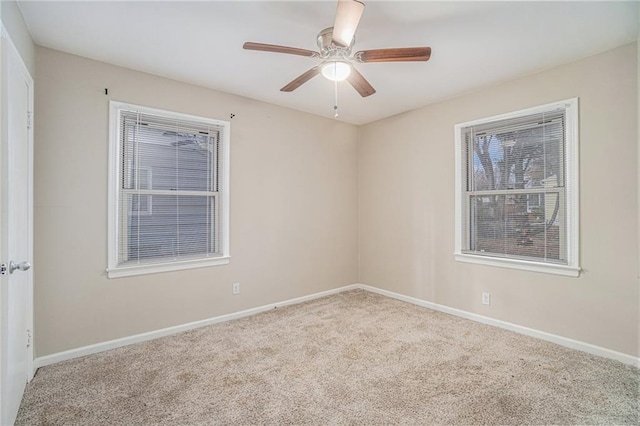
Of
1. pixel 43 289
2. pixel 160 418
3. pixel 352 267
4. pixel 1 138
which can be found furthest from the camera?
pixel 352 267

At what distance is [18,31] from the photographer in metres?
2.01

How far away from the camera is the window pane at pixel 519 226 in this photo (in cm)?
292

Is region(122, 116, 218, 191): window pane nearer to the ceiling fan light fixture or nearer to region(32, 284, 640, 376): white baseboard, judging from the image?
region(32, 284, 640, 376): white baseboard

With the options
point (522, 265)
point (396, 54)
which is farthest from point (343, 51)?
point (522, 265)

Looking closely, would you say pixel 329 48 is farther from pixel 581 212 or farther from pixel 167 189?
pixel 581 212

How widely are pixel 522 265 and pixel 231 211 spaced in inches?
121

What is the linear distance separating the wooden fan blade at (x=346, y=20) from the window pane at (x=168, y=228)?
2.25m

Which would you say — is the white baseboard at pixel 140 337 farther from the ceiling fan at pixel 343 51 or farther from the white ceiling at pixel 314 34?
the ceiling fan at pixel 343 51

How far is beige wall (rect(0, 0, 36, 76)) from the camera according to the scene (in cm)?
179

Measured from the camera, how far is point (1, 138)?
5.35 ft

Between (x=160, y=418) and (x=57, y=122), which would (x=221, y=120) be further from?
(x=160, y=418)

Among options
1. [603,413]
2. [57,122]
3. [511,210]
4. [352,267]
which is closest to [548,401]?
[603,413]

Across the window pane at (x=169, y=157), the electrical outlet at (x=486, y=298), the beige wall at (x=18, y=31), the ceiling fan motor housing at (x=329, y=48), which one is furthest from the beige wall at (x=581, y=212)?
the beige wall at (x=18, y=31)

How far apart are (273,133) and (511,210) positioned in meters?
2.81
